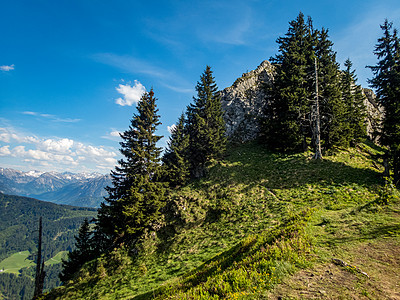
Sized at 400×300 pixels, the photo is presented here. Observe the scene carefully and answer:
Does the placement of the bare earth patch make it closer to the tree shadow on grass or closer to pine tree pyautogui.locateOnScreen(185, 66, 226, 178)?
the tree shadow on grass

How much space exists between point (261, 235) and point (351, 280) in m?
6.25

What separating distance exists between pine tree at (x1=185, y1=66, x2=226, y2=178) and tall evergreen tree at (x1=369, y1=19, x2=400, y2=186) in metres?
20.8

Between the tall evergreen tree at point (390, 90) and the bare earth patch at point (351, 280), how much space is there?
55.1 ft

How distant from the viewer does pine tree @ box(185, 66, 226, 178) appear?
101 feet

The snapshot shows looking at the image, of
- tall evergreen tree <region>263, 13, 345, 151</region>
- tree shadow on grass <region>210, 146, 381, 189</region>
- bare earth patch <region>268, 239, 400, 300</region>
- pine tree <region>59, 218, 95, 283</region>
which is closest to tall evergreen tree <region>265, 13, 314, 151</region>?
tall evergreen tree <region>263, 13, 345, 151</region>

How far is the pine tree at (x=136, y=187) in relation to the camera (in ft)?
63.3

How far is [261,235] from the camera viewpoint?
1048 cm

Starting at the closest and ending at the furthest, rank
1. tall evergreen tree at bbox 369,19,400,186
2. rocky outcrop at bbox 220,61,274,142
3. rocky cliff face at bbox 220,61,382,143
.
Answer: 1. tall evergreen tree at bbox 369,19,400,186
2. rocky cliff face at bbox 220,61,382,143
3. rocky outcrop at bbox 220,61,274,142

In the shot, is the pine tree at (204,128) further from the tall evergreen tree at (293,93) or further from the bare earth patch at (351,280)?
the bare earth patch at (351,280)

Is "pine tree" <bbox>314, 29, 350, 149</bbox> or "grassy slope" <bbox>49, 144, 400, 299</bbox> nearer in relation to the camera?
"grassy slope" <bbox>49, 144, 400, 299</bbox>

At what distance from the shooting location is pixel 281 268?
16.9ft

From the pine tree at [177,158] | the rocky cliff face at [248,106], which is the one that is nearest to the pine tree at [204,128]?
the pine tree at [177,158]

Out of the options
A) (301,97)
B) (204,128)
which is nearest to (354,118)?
(301,97)

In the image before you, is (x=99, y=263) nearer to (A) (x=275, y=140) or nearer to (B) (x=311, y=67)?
(A) (x=275, y=140)
